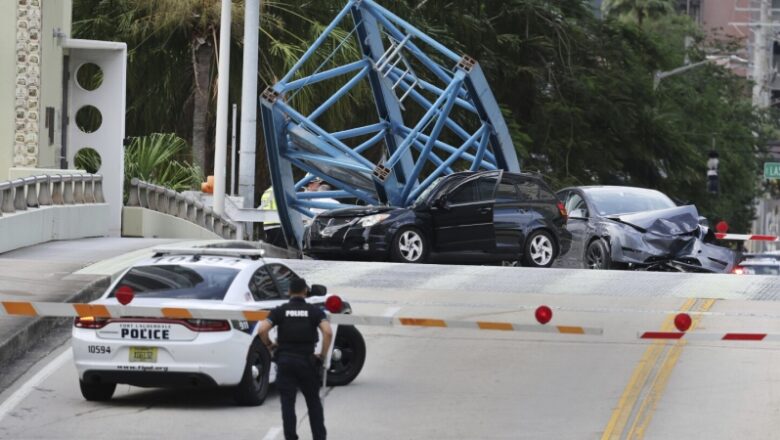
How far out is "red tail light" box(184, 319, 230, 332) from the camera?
49.9 feet

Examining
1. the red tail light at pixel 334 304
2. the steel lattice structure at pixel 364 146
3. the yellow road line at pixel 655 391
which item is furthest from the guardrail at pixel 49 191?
the red tail light at pixel 334 304

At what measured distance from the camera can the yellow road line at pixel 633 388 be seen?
15219 mm

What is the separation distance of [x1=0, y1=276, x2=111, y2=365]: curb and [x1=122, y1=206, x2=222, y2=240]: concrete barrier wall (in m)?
12.7

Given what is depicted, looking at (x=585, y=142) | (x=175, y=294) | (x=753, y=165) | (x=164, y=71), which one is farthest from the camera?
(x=753, y=165)

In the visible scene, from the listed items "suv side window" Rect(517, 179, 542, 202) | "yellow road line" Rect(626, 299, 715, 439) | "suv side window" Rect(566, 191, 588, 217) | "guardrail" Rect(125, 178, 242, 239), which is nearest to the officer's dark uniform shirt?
"yellow road line" Rect(626, 299, 715, 439)

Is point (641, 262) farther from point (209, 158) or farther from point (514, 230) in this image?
point (209, 158)

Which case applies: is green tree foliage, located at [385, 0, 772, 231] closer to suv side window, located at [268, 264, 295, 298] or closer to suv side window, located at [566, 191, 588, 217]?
suv side window, located at [566, 191, 588, 217]

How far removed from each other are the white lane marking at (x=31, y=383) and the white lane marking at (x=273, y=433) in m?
2.52

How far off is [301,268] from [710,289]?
5677 millimetres

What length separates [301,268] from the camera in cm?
2433

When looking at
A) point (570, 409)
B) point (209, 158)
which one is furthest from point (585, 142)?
point (570, 409)

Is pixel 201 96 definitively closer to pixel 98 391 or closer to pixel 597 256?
pixel 597 256

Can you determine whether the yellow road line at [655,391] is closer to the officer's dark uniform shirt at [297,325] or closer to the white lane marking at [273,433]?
the white lane marking at [273,433]

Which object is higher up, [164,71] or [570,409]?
[164,71]
